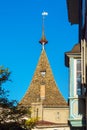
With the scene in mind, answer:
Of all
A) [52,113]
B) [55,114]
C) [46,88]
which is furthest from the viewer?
[46,88]

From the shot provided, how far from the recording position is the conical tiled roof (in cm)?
10031

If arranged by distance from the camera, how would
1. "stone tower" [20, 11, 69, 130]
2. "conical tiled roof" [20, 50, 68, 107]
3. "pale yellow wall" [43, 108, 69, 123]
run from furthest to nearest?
"conical tiled roof" [20, 50, 68, 107] < "pale yellow wall" [43, 108, 69, 123] < "stone tower" [20, 11, 69, 130]

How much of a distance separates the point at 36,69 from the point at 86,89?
90399 millimetres

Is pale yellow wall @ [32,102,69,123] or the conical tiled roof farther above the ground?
the conical tiled roof

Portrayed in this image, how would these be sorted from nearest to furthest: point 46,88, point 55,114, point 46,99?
1. point 55,114
2. point 46,99
3. point 46,88

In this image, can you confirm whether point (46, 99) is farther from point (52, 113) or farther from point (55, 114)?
point (55, 114)

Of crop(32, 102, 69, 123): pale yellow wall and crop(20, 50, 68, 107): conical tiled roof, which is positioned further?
crop(20, 50, 68, 107): conical tiled roof

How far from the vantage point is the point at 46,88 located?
4163 inches

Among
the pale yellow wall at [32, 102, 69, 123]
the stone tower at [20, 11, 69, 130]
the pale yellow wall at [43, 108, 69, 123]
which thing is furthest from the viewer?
the pale yellow wall at [43, 108, 69, 123]

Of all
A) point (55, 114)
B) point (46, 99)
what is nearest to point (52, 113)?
point (55, 114)

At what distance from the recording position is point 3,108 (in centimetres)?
3142

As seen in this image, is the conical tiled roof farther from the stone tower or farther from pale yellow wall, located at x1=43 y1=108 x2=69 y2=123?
pale yellow wall, located at x1=43 y1=108 x2=69 y2=123

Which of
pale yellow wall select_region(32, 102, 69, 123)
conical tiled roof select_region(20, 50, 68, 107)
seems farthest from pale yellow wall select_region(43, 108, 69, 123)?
conical tiled roof select_region(20, 50, 68, 107)

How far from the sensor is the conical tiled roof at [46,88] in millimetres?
100312
